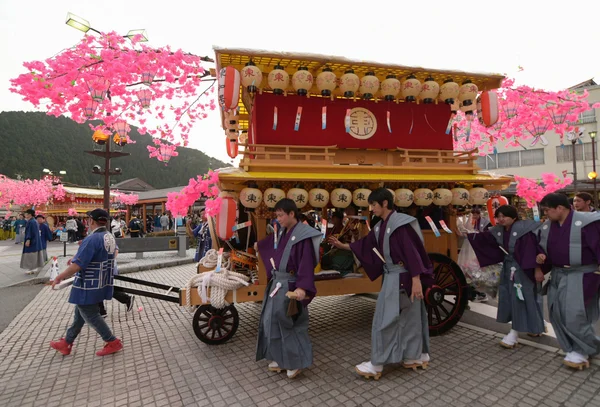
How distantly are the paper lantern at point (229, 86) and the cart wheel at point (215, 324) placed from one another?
10.1 feet

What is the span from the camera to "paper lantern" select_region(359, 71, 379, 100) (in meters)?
5.44

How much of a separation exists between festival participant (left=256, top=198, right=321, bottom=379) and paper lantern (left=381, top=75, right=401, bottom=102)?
2.94 meters

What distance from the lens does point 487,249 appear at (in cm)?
494

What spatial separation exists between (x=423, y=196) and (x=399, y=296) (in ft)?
6.80

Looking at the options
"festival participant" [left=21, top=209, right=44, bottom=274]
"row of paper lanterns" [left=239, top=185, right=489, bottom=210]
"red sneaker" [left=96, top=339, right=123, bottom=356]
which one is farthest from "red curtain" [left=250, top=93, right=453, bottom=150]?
"festival participant" [left=21, top=209, right=44, bottom=274]

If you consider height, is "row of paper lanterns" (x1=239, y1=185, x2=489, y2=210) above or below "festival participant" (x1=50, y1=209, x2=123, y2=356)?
above

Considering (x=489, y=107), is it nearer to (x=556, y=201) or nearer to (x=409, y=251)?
(x=556, y=201)

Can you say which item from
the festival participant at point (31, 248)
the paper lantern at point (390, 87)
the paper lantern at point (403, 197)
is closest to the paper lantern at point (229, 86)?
the paper lantern at point (390, 87)

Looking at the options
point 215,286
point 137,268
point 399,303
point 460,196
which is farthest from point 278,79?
point 137,268

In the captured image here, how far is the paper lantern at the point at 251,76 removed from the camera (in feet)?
16.5

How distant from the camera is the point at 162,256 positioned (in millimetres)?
14406

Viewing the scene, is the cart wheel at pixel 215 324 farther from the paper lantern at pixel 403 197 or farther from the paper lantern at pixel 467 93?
the paper lantern at pixel 467 93

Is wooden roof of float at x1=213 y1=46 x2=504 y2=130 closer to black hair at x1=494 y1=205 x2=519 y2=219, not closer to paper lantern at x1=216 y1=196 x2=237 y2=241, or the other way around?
paper lantern at x1=216 y1=196 x2=237 y2=241

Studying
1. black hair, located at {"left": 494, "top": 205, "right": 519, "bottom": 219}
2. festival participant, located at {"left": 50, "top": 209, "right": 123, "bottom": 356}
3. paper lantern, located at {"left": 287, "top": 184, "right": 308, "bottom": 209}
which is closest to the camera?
festival participant, located at {"left": 50, "top": 209, "right": 123, "bottom": 356}
